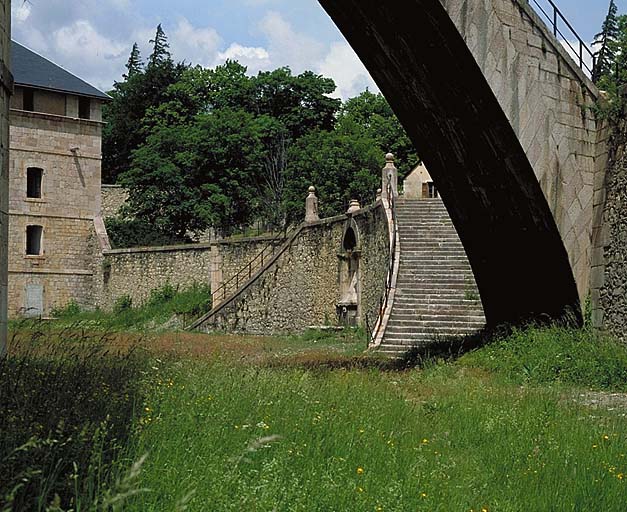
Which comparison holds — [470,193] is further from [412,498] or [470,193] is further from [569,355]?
[412,498]

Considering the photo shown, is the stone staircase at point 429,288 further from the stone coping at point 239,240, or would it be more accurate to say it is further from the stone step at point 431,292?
the stone coping at point 239,240

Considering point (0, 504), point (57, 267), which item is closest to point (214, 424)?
point (0, 504)

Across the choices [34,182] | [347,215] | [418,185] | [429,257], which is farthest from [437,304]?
[34,182]

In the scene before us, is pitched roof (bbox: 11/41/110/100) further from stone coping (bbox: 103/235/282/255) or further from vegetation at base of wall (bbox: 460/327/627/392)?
vegetation at base of wall (bbox: 460/327/627/392)

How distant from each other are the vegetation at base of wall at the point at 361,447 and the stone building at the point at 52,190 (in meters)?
35.3

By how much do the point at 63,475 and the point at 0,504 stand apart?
60 cm

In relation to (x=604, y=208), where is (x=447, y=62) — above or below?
above

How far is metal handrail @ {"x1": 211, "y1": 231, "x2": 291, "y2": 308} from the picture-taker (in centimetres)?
3459

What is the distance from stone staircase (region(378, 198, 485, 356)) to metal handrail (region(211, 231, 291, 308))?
6.67 meters

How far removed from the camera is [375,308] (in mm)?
28516

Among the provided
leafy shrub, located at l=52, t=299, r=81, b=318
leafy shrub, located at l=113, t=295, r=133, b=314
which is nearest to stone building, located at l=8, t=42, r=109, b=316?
leafy shrub, located at l=52, t=299, r=81, b=318

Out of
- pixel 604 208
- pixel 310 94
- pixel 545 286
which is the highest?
pixel 310 94

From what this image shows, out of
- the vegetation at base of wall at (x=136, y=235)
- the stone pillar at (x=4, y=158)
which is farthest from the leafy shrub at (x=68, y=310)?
the stone pillar at (x=4, y=158)

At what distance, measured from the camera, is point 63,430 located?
4742 mm
